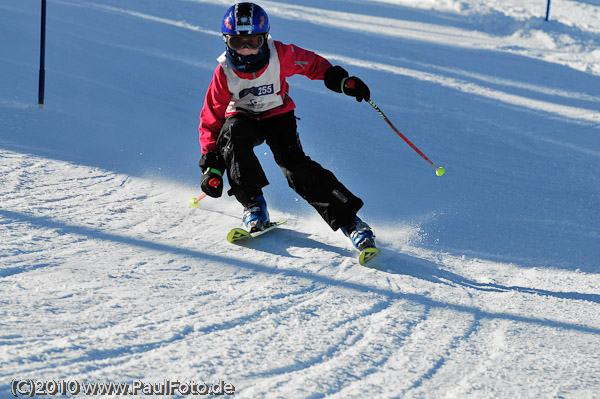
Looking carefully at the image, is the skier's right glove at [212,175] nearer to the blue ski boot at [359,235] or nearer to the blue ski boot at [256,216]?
the blue ski boot at [256,216]

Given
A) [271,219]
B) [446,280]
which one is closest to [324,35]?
[271,219]

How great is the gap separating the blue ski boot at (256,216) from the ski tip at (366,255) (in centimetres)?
69

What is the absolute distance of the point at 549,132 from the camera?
6.88m

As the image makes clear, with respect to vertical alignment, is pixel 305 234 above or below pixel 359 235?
below

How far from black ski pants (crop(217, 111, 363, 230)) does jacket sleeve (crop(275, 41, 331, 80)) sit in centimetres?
47

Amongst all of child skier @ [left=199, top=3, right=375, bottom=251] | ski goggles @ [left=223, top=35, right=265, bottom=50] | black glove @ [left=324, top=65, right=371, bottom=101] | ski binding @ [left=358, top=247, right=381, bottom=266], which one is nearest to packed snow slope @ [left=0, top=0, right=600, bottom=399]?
ski binding @ [left=358, top=247, right=381, bottom=266]

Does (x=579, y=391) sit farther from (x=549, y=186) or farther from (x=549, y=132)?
(x=549, y=132)

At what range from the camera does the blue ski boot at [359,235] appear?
374cm

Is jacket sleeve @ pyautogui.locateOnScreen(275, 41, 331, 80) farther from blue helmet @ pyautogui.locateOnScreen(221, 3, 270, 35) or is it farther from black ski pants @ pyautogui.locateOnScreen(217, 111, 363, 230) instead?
black ski pants @ pyautogui.locateOnScreen(217, 111, 363, 230)

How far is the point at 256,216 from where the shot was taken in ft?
12.8

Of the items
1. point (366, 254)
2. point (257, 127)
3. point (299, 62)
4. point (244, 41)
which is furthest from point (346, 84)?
point (366, 254)

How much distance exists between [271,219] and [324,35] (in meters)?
6.30

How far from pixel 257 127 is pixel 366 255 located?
3.82 feet

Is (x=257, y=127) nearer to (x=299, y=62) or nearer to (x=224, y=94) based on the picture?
(x=224, y=94)
